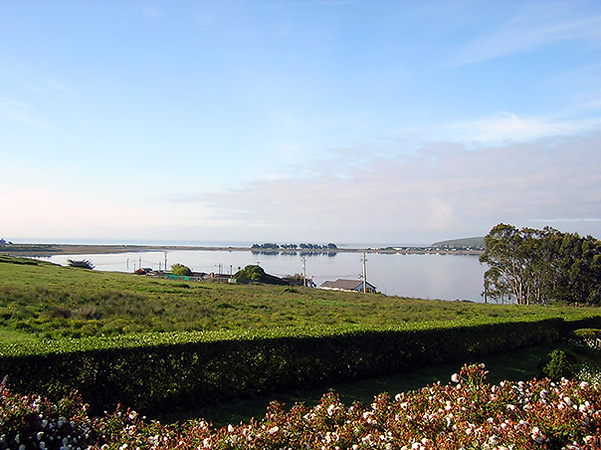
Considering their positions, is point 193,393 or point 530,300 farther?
point 530,300

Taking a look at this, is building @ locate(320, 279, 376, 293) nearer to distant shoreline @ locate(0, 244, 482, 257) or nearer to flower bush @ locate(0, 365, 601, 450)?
distant shoreline @ locate(0, 244, 482, 257)

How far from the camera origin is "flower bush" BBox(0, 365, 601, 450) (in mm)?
3561

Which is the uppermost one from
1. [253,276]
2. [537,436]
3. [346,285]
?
[537,436]

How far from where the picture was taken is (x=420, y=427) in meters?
4.17

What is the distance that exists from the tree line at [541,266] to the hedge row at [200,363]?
40738 mm

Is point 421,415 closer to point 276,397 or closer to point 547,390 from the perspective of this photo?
point 547,390

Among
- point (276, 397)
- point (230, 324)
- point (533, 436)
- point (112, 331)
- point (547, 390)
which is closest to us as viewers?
point (533, 436)

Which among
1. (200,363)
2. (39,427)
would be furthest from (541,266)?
(39,427)

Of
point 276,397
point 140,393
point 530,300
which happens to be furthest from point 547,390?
point 530,300

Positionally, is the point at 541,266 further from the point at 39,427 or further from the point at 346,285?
the point at 39,427

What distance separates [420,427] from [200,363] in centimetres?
397

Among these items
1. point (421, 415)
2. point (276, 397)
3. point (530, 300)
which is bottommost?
point (530, 300)

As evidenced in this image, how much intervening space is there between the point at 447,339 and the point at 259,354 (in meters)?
5.40

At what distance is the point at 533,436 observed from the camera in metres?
3.37
